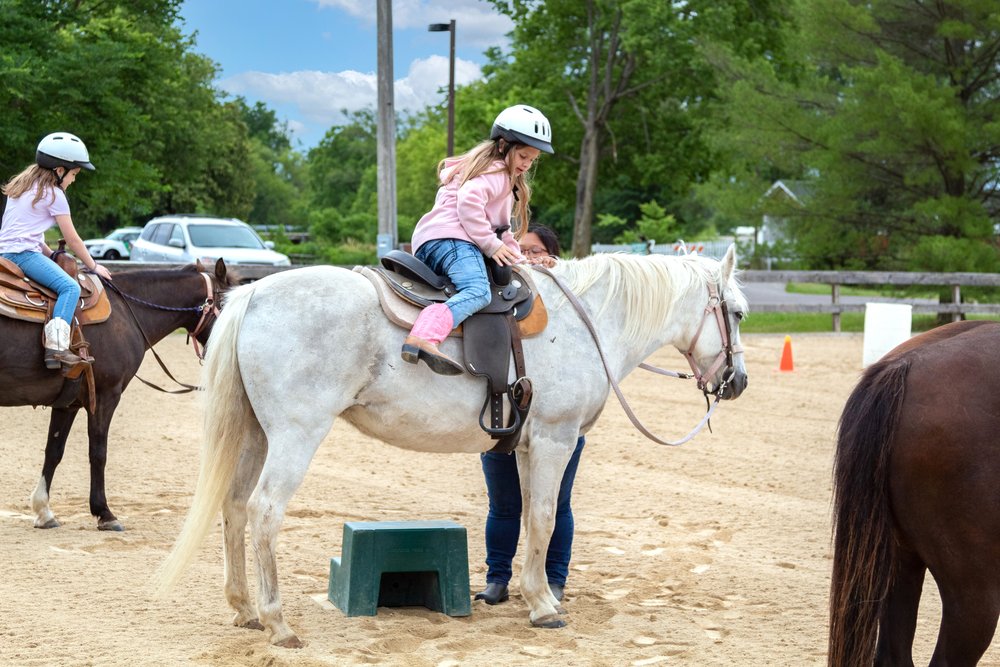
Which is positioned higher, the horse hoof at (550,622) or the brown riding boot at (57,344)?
the brown riding boot at (57,344)

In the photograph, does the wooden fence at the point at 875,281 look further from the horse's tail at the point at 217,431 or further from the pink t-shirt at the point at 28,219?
the horse's tail at the point at 217,431

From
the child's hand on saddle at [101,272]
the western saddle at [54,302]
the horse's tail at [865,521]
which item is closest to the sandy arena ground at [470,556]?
the western saddle at [54,302]

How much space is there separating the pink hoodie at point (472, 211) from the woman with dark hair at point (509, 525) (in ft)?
1.86

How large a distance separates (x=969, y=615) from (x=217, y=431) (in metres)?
3.08

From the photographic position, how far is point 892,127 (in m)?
20.8

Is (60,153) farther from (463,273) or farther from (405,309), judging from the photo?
(463,273)

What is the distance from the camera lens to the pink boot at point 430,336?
15.2ft

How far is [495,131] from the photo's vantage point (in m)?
4.98

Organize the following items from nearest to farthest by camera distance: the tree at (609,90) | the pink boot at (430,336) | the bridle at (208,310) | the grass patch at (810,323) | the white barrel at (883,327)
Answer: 1. the pink boot at (430,336)
2. the bridle at (208,310)
3. the white barrel at (883,327)
4. the grass patch at (810,323)
5. the tree at (609,90)

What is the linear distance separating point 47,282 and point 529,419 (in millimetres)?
3433

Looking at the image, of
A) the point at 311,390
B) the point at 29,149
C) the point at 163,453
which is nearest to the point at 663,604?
the point at 311,390

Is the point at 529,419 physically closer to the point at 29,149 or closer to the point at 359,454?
the point at 359,454

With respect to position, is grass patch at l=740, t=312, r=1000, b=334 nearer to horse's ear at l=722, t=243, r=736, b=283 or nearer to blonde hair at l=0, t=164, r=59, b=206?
horse's ear at l=722, t=243, r=736, b=283

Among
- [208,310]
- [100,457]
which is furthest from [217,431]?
[208,310]
